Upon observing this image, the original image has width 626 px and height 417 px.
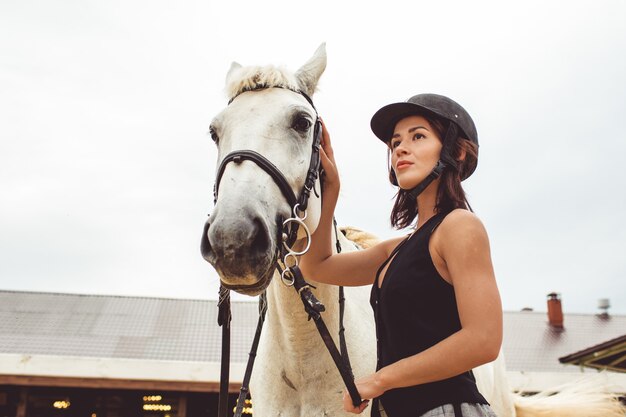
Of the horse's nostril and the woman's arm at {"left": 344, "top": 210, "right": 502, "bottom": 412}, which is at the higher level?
the horse's nostril

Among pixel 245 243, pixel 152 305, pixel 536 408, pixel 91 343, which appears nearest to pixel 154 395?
pixel 91 343

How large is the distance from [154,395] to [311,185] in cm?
1164

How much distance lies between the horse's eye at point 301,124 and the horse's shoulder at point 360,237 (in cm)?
135

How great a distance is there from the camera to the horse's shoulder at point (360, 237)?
3.38m

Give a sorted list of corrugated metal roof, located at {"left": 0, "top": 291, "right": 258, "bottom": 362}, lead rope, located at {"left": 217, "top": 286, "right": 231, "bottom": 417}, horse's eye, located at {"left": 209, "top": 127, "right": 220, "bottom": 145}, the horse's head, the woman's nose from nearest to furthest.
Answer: the horse's head < the woman's nose < lead rope, located at {"left": 217, "top": 286, "right": 231, "bottom": 417} < horse's eye, located at {"left": 209, "top": 127, "right": 220, "bottom": 145} < corrugated metal roof, located at {"left": 0, "top": 291, "right": 258, "bottom": 362}

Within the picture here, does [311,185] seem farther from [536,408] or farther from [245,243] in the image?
[536,408]

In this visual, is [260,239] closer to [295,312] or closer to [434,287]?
[434,287]

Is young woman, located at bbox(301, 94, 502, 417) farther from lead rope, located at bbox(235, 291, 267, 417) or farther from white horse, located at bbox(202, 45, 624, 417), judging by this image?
lead rope, located at bbox(235, 291, 267, 417)

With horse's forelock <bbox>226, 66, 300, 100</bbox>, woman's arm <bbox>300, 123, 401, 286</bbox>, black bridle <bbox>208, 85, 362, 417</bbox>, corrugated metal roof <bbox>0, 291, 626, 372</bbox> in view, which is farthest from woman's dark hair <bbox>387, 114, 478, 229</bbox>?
corrugated metal roof <bbox>0, 291, 626, 372</bbox>

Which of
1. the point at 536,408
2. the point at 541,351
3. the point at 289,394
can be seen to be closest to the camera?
the point at 289,394

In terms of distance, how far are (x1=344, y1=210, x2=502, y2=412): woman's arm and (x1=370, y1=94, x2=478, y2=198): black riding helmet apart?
0.23 meters

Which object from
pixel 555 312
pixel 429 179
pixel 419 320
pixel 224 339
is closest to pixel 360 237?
pixel 224 339

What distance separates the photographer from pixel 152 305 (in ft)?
53.3

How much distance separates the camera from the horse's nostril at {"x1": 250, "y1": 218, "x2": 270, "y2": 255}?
1.68 meters
